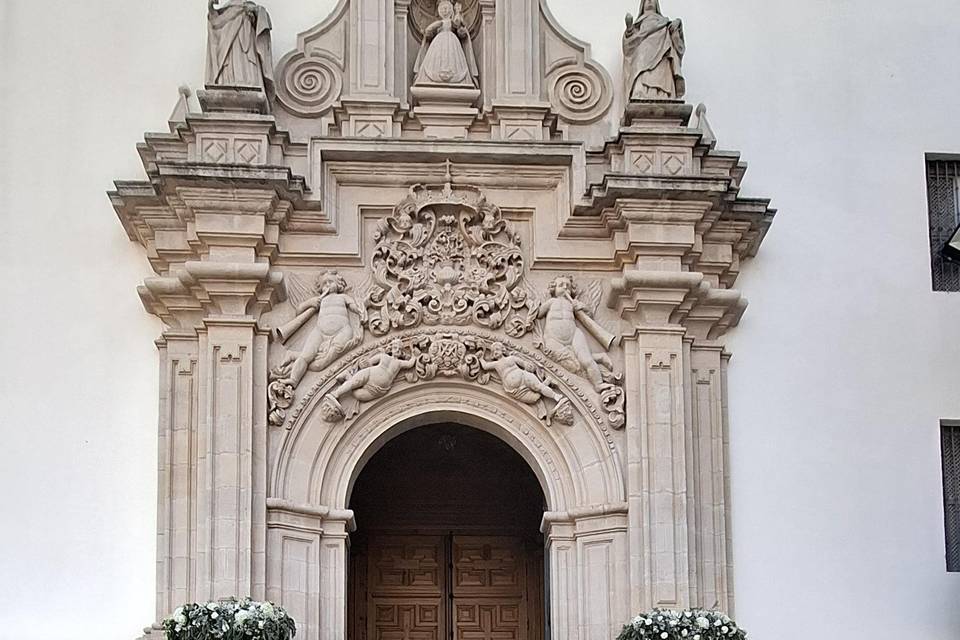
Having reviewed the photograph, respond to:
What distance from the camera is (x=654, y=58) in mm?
15086

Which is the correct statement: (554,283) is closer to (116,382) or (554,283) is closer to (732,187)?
(732,187)

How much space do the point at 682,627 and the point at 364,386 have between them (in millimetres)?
3023

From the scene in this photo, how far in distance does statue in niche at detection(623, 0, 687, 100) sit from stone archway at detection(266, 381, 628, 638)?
8.68ft

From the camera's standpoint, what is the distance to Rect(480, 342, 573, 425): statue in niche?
47.9 ft

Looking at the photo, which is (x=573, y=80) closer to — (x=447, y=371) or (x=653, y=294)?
(x=653, y=294)

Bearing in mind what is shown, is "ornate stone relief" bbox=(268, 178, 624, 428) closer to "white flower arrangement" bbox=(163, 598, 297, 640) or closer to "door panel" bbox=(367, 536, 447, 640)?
"white flower arrangement" bbox=(163, 598, 297, 640)

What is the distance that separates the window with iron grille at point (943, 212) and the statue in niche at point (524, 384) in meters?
3.33

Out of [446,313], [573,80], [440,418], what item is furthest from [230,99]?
[440,418]

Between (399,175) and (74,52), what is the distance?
112 inches

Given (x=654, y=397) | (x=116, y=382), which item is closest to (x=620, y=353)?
(x=654, y=397)

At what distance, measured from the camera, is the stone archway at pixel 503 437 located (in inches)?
565

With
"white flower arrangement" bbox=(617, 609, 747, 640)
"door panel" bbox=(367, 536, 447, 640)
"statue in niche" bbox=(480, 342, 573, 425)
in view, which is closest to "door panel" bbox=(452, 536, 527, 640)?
"door panel" bbox=(367, 536, 447, 640)

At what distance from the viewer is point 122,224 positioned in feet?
49.1

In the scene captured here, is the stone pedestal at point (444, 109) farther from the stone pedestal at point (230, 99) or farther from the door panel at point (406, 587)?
the door panel at point (406, 587)
